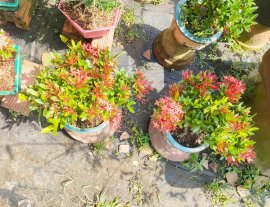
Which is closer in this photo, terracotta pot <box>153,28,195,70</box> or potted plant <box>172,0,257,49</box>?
potted plant <box>172,0,257,49</box>

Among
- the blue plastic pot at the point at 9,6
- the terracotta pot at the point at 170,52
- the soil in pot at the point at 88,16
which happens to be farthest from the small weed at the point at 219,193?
the blue plastic pot at the point at 9,6

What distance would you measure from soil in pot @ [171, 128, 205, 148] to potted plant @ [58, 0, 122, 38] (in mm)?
1343

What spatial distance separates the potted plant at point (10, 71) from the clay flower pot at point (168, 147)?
4.94 feet

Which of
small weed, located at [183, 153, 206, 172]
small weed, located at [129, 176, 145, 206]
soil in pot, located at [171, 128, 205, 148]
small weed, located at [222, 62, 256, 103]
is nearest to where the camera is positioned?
soil in pot, located at [171, 128, 205, 148]

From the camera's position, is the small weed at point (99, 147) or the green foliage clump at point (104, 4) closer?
the green foliage clump at point (104, 4)

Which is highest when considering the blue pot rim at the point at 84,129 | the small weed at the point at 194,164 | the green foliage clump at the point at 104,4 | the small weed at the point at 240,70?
the green foliage clump at the point at 104,4

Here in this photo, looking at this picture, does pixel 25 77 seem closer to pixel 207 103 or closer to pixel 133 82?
pixel 133 82

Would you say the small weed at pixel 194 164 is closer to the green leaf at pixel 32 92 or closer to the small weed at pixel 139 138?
the small weed at pixel 139 138

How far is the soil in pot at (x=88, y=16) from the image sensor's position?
3.70m

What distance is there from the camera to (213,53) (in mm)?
4488

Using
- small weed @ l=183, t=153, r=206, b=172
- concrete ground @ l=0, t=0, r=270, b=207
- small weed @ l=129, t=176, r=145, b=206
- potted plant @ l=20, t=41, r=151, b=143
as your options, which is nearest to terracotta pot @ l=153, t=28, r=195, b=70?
concrete ground @ l=0, t=0, r=270, b=207

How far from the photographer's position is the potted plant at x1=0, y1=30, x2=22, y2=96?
11.3 ft

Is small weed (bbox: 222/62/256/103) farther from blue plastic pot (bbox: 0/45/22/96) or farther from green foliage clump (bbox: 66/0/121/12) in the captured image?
blue plastic pot (bbox: 0/45/22/96)

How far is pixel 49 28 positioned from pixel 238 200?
3.05 meters
